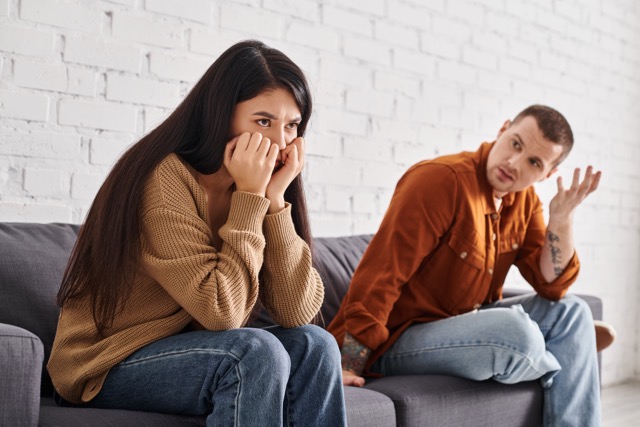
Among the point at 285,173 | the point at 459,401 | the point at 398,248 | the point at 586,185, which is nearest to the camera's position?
the point at 285,173

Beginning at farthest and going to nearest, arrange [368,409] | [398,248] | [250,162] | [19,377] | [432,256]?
[432,256] → [398,248] → [368,409] → [250,162] → [19,377]

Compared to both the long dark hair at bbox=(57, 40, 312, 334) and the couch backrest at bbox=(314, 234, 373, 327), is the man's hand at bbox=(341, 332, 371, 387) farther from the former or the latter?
the long dark hair at bbox=(57, 40, 312, 334)

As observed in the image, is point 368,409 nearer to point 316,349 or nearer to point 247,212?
point 316,349

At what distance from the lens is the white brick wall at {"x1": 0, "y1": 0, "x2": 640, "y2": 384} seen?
7.41ft

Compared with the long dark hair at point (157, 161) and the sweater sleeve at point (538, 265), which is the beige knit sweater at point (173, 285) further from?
the sweater sleeve at point (538, 265)

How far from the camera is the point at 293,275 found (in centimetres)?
172

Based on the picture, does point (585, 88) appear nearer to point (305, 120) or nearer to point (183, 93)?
point (183, 93)

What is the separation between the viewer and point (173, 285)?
5.01ft

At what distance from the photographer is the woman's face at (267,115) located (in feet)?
5.63

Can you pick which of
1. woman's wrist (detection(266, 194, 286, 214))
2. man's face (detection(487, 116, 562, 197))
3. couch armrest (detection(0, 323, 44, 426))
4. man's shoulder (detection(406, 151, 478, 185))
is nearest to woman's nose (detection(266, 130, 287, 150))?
woman's wrist (detection(266, 194, 286, 214))

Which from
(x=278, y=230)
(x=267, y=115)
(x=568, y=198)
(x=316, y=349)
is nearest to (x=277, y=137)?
(x=267, y=115)

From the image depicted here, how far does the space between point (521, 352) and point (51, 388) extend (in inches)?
46.0

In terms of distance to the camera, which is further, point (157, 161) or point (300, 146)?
point (300, 146)

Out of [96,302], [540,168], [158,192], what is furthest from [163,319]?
[540,168]
